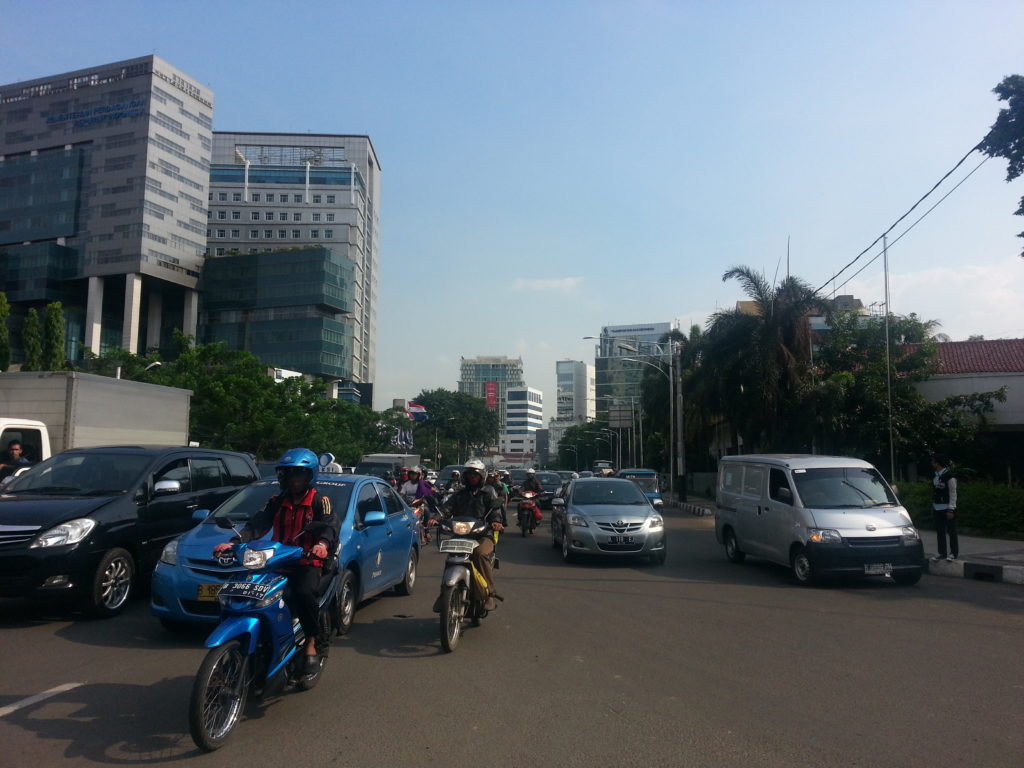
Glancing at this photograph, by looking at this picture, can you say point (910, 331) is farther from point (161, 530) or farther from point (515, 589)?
point (161, 530)

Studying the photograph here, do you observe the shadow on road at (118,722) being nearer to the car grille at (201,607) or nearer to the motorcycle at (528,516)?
the car grille at (201,607)

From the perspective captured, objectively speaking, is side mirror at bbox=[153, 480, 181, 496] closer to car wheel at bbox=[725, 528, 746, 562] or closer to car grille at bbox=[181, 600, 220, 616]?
car grille at bbox=[181, 600, 220, 616]

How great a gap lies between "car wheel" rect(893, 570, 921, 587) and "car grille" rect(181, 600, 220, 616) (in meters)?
9.11

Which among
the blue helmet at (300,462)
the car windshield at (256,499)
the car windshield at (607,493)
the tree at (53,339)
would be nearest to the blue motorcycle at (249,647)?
the blue helmet at (300,462)

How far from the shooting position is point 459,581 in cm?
736

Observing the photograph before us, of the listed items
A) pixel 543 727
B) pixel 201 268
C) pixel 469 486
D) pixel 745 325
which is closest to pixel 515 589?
pixel 469 486

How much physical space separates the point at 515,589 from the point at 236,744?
6.41 metres

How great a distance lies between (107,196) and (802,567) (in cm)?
9044

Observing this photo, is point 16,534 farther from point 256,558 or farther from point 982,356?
point 982,356

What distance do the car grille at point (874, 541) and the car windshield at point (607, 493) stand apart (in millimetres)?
→ 4240

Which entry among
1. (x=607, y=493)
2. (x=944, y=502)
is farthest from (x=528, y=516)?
(x=944, y=502)

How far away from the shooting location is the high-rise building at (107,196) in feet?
274

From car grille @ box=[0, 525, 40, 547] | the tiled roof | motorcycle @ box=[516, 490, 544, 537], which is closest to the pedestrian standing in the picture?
motorcycle @ box=[516, 490, 544, 537]

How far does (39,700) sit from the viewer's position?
5434 millimetres
